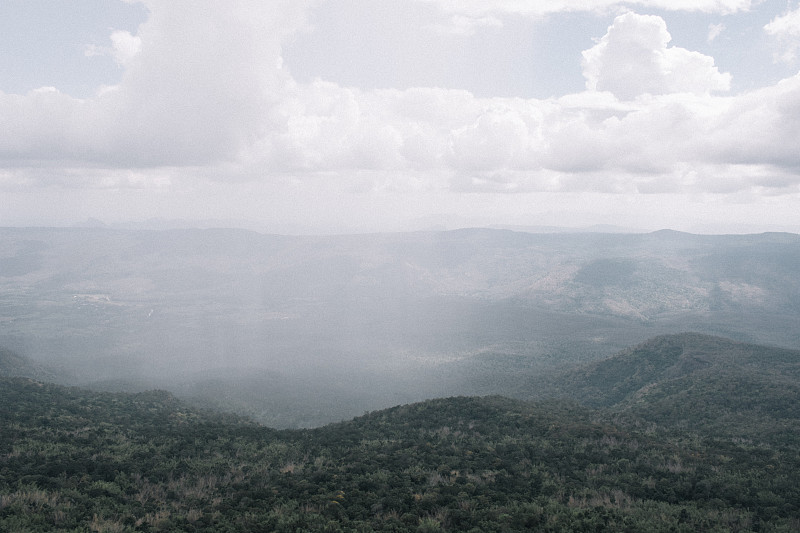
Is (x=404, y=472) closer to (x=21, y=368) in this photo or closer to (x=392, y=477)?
(x=392, y=477)

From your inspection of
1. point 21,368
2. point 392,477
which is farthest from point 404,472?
point 21,368

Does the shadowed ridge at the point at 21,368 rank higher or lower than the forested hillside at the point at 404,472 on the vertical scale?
lower

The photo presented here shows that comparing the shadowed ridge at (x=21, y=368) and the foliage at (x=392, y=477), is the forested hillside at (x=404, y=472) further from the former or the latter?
the shadowed ridge at (x=21, y=368)

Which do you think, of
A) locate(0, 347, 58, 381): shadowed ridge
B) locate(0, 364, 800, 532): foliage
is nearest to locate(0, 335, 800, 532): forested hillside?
locate(0, 364, 800, 532): foliage

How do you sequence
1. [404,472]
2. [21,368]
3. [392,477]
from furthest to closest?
[21,368] < [404,472] < [392,477]

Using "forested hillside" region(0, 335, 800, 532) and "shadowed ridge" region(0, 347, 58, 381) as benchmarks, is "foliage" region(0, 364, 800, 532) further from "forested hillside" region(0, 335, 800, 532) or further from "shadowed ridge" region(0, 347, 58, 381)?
"shadowed ridge" region(0, 347, 58, 381)

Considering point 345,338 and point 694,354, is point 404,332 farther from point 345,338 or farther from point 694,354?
point 694,354

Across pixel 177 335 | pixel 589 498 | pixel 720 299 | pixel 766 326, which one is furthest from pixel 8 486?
pixel 720 299

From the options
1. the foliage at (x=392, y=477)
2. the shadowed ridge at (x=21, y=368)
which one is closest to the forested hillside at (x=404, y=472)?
the foliage at (x=392, y=477)
